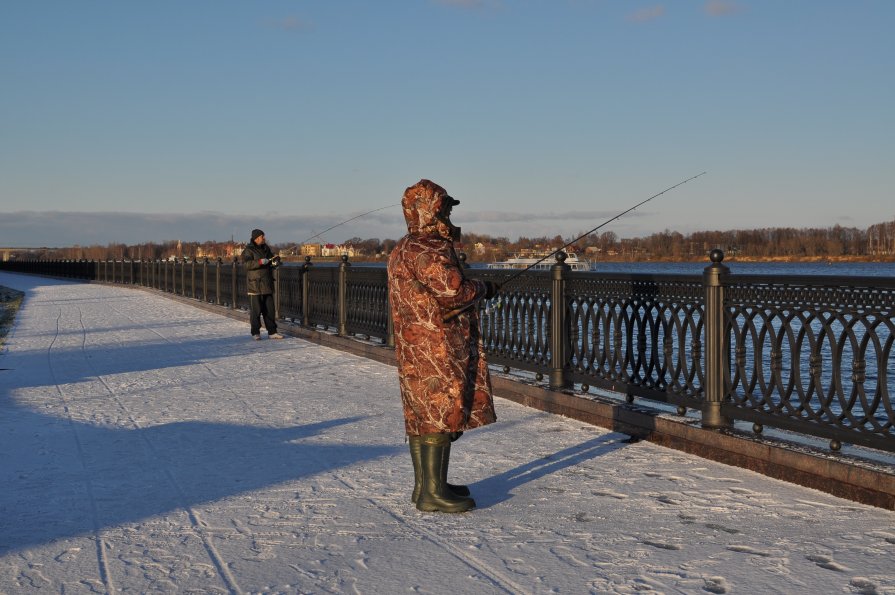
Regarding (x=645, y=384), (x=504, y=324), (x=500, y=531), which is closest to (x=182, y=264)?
(x=504, y=324)

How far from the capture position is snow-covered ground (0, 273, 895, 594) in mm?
5242

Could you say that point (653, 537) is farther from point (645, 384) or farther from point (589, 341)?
point (589, 341)

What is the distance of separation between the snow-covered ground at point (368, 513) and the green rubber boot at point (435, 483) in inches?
2.9

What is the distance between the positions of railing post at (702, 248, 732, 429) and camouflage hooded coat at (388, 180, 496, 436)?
264cm

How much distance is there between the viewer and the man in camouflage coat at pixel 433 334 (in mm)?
6449

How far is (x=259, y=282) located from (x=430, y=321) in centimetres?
1408

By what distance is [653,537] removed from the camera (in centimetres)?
596

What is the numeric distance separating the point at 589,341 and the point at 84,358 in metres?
9.08

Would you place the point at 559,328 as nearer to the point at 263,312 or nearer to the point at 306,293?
the point at 263,312

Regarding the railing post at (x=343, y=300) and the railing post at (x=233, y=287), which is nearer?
the railing post at (x=343, y=300)

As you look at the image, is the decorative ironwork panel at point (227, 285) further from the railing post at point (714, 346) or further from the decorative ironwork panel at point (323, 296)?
the railing post at point (714, 346)

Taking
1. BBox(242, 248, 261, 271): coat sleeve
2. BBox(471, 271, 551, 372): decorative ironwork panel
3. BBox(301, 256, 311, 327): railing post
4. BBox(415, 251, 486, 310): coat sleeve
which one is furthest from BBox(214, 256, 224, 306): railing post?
BBox(415, 251, 486, 310): coat sleeve

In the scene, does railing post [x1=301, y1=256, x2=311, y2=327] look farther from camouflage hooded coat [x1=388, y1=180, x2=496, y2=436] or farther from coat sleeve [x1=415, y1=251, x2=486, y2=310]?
coat sleeve [x1=415, y1=251, x2=486, y2=310]

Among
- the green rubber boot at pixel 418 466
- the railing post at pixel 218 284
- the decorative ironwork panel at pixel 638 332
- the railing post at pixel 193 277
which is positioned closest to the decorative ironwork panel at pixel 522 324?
the decorative ironwork panel at pixel 638 332
